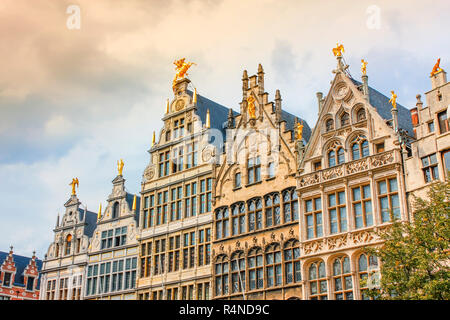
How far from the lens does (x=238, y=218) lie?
125ft

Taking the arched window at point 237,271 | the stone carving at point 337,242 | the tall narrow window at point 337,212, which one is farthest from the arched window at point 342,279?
the arched window at point 237,271

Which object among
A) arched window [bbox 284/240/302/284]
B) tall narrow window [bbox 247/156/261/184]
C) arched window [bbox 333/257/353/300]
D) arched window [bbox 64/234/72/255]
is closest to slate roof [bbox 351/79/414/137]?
tall narrow window [bbox 247/156/261/184]

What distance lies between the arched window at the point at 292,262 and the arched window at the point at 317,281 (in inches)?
40.4

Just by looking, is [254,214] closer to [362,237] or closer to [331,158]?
[331,158]

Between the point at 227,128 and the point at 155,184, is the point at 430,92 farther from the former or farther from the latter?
the point at 155,184

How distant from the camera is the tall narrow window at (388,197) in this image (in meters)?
30.5

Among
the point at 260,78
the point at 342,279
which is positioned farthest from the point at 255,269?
the point at 260,78

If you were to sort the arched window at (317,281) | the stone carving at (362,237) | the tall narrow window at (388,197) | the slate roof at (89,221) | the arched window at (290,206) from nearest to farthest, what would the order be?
1. the tall narrow window at (388,197)
2. the stone carving at (362,237)
3. the arched window at (317,281)
4. the arched window at (290,206)
5. the slate roof at (89,221)

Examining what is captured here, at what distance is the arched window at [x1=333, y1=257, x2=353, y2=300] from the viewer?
31.2 m

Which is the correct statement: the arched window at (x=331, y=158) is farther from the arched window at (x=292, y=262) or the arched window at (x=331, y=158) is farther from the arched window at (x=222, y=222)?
the arched window at (x=222, y=222)

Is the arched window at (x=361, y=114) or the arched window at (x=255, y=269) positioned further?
the arched window at (x=255, y=269)

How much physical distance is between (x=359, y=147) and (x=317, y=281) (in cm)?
750

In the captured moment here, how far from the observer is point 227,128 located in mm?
41531
